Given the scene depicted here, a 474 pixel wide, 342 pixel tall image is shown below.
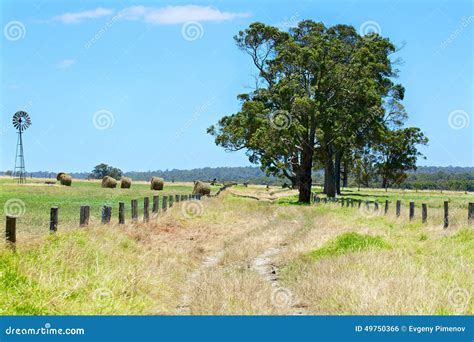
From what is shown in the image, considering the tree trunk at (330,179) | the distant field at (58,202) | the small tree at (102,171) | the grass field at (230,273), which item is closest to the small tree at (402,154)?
the tree trunk at (330,179)

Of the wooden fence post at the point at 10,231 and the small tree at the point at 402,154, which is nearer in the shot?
the wooden fence post at the point at 10,231

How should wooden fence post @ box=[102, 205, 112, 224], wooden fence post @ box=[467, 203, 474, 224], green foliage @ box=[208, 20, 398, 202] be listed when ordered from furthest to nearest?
green foliage @ box=[208, 20, 398, 202] → wooden fence post @ box=[467, 203, 474, 224] → wooden fence post @ box=[102, 205, 112, 224]

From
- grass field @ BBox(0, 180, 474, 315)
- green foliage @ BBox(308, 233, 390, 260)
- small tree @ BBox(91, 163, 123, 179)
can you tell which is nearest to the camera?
grass field @ BBox(0, 180, 474, 315)

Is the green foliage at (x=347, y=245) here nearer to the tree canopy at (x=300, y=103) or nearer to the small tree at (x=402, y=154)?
the tree canopy at (x=300, y=103)

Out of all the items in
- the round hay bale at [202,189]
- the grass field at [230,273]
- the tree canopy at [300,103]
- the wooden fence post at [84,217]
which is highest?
the tree canopy at [300,103]

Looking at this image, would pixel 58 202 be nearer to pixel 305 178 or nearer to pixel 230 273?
pixel 305 178

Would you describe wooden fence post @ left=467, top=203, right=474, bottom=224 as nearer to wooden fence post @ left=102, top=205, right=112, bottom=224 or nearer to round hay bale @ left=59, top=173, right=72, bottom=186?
wooden fence post @ left=102, top=205, right=112, bottom=224

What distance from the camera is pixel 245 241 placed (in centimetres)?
1908

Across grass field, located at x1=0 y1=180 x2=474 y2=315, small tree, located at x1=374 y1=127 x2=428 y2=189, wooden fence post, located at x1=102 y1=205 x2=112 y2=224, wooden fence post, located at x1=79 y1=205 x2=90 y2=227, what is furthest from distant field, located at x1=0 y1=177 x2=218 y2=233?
small tree, located at x1=374 y1=127 x2=428 y2=189

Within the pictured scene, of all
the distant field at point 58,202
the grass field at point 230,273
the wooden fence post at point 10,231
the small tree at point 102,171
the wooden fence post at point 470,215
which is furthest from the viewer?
the small tree at point 102,171

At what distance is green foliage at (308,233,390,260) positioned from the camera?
1505 cm

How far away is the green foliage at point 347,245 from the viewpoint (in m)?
15.0

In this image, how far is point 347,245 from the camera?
1559 centimetres

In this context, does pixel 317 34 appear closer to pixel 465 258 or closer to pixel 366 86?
pixel 366 86
